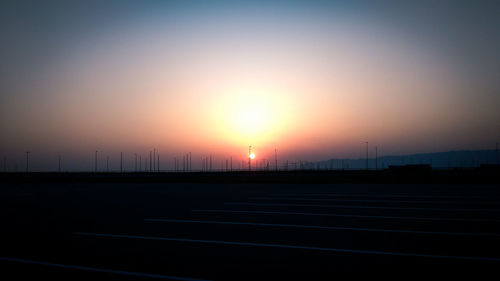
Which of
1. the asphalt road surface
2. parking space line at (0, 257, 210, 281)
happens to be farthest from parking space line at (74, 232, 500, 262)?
parking space line at (0, 257, 210, 281)

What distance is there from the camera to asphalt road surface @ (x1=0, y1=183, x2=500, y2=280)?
200 inches

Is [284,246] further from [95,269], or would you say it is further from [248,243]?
[95,269]

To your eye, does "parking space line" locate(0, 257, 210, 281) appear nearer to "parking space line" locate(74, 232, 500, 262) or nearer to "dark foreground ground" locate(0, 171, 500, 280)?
"dark foreground ground" locate(0, 171, 500, 280)

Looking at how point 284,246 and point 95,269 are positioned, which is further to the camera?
point 284,246

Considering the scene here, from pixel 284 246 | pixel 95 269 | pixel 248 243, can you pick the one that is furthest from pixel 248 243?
pixel 95 269

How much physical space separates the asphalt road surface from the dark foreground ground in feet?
0.06

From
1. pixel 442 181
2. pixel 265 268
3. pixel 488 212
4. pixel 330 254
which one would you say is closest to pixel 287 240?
pixel 330 254

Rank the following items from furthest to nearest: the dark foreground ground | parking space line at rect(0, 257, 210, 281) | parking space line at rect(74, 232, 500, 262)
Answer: parking space line at rect(74, 232, 500, 262), the dark foreground ground, parking space line at rect(0, 257, 210, 281)

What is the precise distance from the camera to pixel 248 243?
6.72 m

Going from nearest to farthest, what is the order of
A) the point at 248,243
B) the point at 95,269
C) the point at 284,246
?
the point at 95,269 < the point at 284,246 < the point at 248,243

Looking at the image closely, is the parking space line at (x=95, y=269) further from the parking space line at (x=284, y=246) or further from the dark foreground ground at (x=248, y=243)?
the parking space line at (x=284, y=246)

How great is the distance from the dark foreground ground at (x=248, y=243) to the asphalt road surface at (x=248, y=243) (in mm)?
18

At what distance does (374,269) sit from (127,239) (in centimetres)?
494

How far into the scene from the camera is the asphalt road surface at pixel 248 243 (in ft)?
16.7
